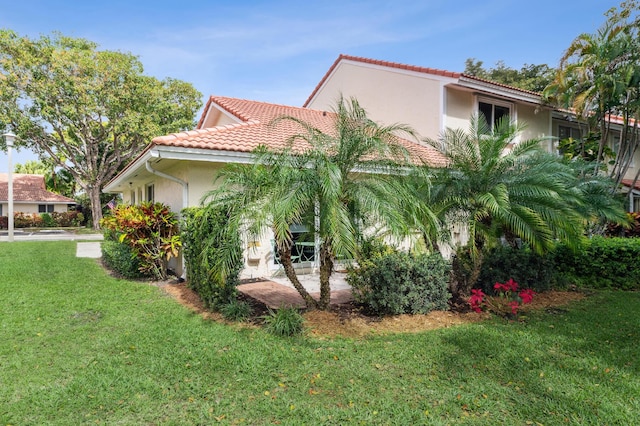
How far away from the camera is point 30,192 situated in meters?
45.8

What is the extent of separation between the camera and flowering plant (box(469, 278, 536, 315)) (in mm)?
6953

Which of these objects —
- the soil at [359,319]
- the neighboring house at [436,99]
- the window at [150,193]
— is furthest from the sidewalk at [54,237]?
the soil at [359,319]

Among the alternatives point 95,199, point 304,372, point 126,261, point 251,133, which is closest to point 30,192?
point 95,199

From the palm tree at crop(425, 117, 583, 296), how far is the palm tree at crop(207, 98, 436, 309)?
4.35 ft

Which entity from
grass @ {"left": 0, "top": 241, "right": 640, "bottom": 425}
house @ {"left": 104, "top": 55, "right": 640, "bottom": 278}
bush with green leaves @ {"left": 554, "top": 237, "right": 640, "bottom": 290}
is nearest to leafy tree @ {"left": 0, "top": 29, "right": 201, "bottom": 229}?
house @ {"left": 104, "top": 55, "right": 640, "bottom": 278}

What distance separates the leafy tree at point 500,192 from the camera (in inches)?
268

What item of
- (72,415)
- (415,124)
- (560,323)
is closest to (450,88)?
(415,124)

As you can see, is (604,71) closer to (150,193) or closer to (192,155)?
(192,155)

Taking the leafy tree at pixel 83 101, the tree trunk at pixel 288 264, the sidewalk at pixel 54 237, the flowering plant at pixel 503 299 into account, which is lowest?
the flowering plant at pixel 503 299

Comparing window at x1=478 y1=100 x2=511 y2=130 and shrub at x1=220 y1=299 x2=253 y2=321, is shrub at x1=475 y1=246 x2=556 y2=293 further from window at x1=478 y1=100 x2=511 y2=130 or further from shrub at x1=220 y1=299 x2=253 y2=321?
window at x1=478 y1=100 x2=511 y2=130

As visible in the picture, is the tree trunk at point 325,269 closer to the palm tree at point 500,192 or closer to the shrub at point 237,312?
the shrub at point 237,312

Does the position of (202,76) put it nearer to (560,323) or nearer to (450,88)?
(450,88)

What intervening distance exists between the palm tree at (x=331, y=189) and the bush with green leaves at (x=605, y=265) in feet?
21.3

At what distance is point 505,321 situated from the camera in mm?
6547
